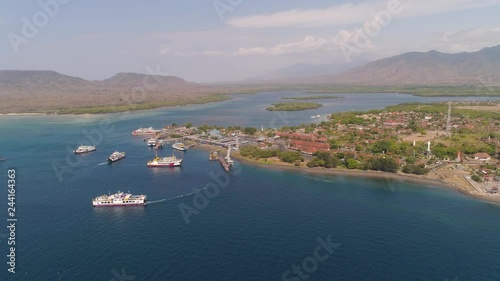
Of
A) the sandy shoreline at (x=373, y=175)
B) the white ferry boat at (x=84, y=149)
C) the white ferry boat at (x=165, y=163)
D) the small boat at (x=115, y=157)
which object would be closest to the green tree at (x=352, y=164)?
the sandy shoreline at (x=373, y=175)

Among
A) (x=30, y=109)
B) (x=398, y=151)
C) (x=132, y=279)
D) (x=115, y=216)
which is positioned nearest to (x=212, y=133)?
(x=398, y=151)

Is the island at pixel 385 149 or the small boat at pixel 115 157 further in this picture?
the small boat at pixel 115 157

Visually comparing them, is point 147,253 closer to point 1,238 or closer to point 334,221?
point 1,238

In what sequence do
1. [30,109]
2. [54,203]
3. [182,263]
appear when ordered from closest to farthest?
[182,263]
[54,203]
[30,109]

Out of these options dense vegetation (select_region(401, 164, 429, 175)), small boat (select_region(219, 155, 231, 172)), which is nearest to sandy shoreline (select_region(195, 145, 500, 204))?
dense vegetation (select_region(401, 164, 429, 175))

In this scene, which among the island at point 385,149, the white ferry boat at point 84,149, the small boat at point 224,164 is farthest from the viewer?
the white ferry boat at point 84,149

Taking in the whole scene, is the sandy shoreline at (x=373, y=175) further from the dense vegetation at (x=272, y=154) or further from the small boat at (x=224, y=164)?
the small boat at (x=224, y=164)
